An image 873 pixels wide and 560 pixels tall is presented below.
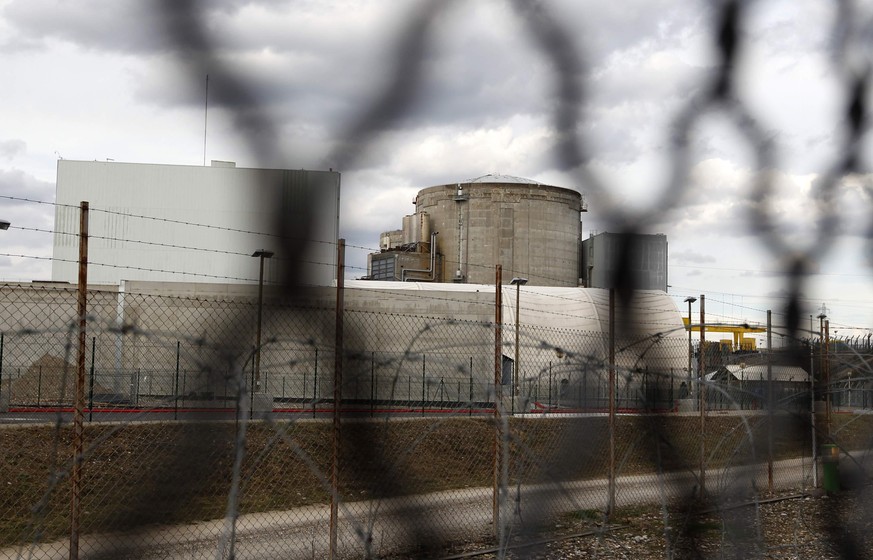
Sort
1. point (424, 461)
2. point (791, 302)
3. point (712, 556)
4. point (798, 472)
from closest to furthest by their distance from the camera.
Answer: point (791, 302)
point (712, 556)
point (424, 461)
point (798, 472)

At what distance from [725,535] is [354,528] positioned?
3.37 m

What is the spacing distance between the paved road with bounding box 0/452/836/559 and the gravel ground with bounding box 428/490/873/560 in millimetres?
295

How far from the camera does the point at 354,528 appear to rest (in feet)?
22.1

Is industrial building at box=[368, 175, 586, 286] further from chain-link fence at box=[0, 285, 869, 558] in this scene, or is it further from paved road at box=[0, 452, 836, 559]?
paved road at box=[0, 452, 836, 559]

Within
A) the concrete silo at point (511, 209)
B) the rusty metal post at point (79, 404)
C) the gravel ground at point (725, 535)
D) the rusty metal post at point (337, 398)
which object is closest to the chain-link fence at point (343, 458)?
the rusty metal post at point (337, 398)

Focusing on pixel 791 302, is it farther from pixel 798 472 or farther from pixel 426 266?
pixel 426 266

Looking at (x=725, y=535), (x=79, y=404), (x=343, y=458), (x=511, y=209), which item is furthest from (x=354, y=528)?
(x=511, y=209)

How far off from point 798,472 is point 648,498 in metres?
4.37

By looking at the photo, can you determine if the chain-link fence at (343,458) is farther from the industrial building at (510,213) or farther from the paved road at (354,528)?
the industrial building at (510,213)

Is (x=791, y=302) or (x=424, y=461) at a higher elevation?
(x=791, y=302)

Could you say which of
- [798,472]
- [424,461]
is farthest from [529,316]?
[424,461]

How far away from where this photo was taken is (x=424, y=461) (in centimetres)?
1186

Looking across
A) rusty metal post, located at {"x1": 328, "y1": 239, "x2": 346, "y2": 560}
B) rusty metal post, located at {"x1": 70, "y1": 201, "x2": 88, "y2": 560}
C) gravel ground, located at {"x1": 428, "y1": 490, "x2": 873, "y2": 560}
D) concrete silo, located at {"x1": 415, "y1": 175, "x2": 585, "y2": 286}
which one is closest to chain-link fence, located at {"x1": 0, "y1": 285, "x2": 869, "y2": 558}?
rusty metal post, located at {"x1": 328, "y1": 239, "x2": 346, "y2": 560}

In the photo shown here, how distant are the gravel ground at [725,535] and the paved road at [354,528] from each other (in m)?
0.29
